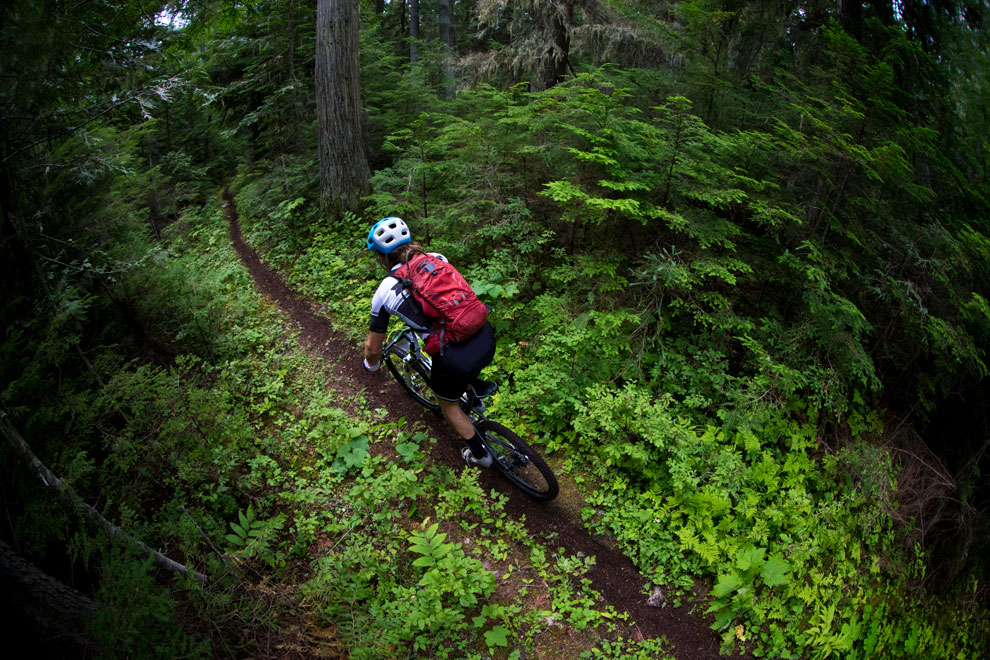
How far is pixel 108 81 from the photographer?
4.21 m

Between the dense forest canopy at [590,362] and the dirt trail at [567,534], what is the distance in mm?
168

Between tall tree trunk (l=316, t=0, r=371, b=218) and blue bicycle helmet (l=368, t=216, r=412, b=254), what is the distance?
19.1 feet

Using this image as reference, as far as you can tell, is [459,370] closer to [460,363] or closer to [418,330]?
[460,363]

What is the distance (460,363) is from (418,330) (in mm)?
530

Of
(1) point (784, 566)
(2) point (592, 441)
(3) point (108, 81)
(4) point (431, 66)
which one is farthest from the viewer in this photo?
(4) point (431, 66)

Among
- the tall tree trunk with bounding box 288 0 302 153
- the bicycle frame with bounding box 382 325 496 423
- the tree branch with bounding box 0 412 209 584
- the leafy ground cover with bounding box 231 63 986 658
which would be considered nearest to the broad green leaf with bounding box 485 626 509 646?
the leafy ground cover with bounding box 231 63 986 658

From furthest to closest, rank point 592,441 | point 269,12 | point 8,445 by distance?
1. point 269,12
2. point 592,441
3. point 8,445

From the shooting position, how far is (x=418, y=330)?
14.5 feet

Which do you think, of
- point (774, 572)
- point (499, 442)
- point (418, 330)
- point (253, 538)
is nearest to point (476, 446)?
point (499, 442)

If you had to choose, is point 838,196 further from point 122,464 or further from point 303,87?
point 303,87

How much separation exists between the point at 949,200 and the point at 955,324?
5.92ft

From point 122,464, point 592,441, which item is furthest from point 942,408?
point 122,464

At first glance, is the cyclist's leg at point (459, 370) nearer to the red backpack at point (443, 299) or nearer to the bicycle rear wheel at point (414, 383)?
the red backpack at point (443, 299)

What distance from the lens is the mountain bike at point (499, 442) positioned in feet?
15.4
